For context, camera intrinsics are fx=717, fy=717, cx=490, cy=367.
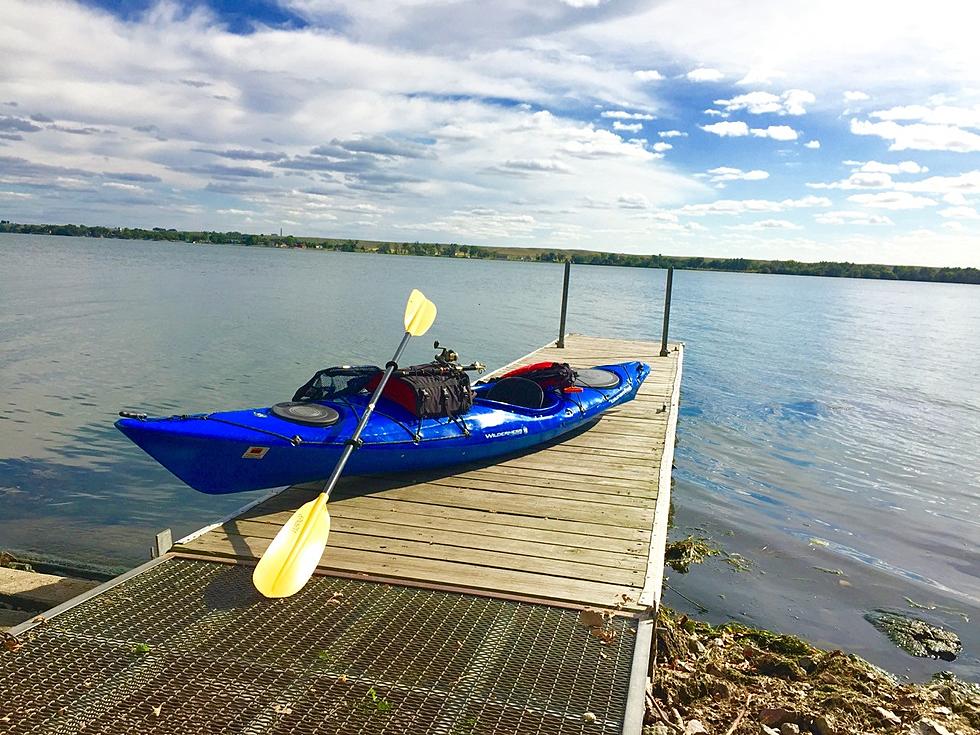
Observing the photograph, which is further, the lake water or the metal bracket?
the lake water

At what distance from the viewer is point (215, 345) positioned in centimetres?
1878

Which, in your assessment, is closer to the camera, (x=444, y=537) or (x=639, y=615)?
(x=639, y=615)

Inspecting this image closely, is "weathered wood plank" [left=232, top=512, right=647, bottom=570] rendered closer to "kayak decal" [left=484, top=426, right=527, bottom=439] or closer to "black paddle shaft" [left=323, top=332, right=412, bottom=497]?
"black paddle shaft" [left=323, top=332, right=412, bottom=497]

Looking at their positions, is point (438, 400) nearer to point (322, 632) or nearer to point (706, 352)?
point (322, 632)

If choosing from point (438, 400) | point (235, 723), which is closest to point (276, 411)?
point (438, 400)

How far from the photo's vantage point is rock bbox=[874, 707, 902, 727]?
3.95 metres

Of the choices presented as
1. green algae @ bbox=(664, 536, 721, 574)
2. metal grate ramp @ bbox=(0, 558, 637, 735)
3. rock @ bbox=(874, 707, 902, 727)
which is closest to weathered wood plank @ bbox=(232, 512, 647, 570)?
metal grate ramp @ bbox=(0, 558, 637, 735)

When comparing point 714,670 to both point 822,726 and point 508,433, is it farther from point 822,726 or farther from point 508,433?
point 508,433

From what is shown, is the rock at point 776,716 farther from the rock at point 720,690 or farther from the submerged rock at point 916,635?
the submerged rock at point 916,635

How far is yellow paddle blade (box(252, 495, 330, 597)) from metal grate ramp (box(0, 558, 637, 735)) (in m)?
0.12

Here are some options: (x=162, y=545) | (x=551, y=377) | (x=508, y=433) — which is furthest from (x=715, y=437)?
(x=162, y=545)

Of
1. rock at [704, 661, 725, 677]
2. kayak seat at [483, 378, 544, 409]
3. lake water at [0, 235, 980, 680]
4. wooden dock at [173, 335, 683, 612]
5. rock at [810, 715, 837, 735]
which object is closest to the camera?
rock at [810, 715, 837, 735]

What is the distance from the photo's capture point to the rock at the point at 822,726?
12.2ft

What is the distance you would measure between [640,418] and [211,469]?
5.33 m
